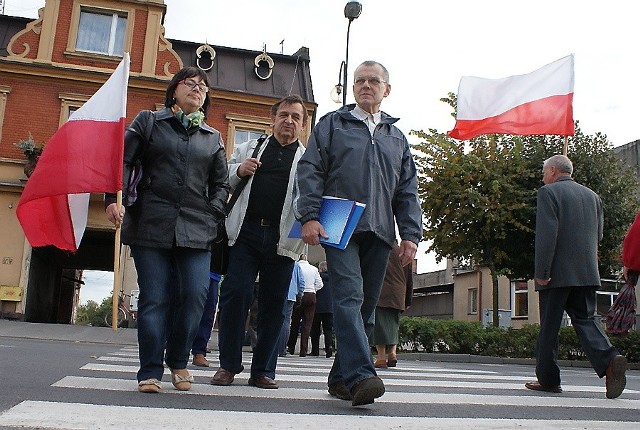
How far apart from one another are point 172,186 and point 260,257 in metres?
0.90

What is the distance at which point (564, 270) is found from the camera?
19.8ft

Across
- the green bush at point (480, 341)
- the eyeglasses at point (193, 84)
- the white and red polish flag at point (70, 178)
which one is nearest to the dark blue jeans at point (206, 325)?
the white and red polish flag at point (70, 178)

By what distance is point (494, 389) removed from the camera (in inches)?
243

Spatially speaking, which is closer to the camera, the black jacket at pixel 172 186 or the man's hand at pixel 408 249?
the black jacket at pixel 172 186

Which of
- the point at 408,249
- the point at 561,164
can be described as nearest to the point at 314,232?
the point at 408,249

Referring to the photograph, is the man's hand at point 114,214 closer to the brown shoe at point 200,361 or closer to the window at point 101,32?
the brown shoe at point 200,361

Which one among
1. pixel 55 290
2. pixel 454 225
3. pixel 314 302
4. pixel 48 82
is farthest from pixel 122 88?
pixel 55 290

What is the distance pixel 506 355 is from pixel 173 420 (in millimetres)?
13727

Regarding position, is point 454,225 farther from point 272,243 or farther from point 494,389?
point 272,243

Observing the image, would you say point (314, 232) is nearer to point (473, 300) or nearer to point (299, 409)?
→ point (299, 409)

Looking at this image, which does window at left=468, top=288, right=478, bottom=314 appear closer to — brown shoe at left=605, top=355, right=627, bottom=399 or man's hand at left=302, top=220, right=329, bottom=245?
brown shoe at left=605, top=355, right=627, bottom=399

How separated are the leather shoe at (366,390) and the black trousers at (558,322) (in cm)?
254

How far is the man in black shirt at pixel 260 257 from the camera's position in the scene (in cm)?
515

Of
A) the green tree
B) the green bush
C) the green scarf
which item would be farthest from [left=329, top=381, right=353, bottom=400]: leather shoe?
the green tree
